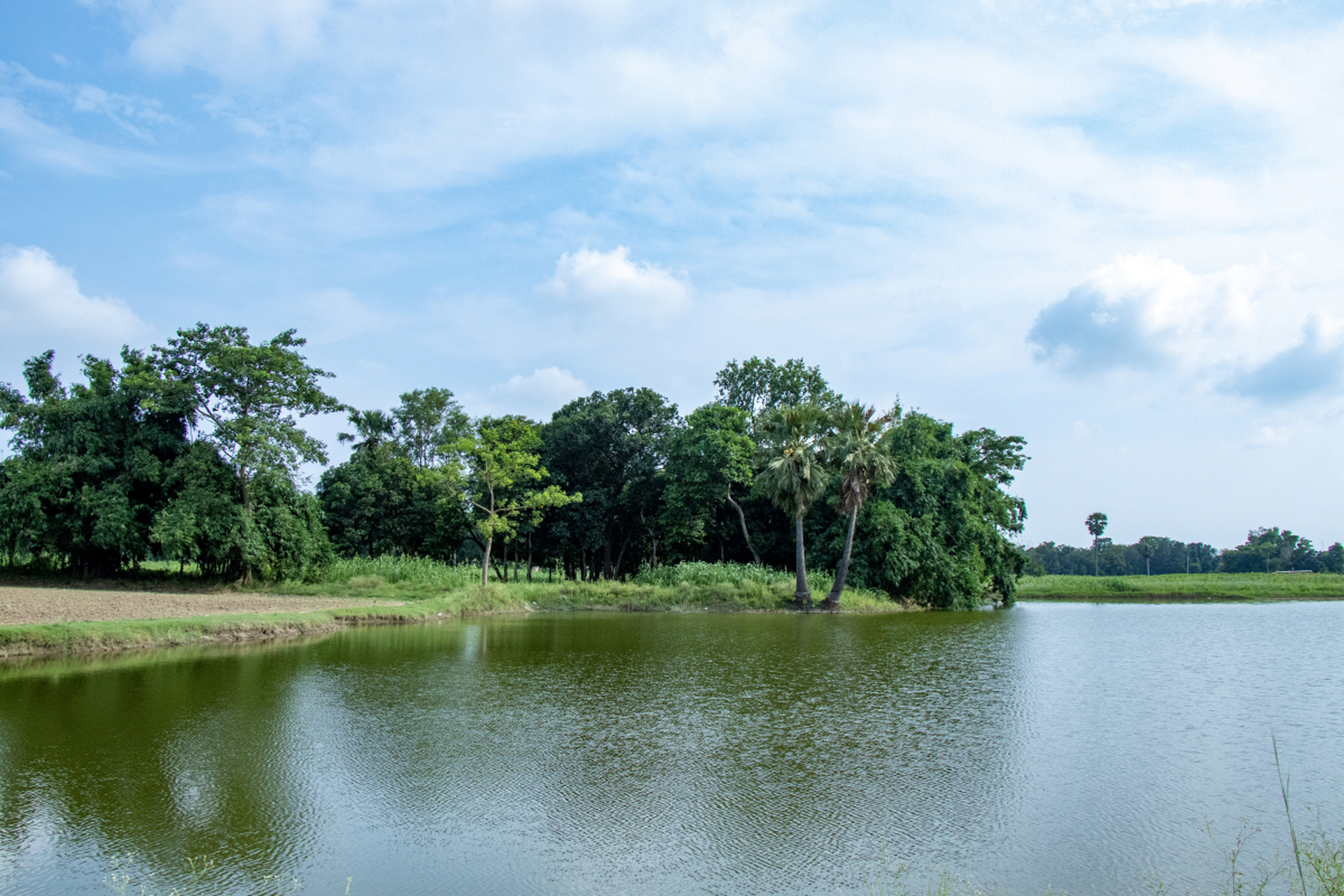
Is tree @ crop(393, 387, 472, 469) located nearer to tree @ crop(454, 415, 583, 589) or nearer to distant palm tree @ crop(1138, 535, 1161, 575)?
tree @ crop(454, 415, 583, 589)

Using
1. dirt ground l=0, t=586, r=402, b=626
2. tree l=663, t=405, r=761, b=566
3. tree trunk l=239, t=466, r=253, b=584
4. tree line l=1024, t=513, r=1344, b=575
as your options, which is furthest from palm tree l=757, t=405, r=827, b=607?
tree line l=1024, t=513, r=1344, b=575

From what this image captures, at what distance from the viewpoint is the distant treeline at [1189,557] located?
112 m

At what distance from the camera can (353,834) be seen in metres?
7.59

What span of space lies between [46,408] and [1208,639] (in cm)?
4419

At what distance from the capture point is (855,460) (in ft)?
130

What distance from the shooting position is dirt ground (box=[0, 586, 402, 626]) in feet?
67.2

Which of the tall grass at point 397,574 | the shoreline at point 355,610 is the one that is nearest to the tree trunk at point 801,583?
the shoreline at point 355,610

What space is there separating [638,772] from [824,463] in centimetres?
3352

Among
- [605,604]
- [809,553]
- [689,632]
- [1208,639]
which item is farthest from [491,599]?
[1208,639]

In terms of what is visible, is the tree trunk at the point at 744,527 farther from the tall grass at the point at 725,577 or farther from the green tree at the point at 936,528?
the green tree at the point at 936,528

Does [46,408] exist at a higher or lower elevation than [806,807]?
higher

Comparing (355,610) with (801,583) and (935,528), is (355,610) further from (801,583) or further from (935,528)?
(935,528)

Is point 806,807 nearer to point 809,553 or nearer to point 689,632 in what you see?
point 689,632

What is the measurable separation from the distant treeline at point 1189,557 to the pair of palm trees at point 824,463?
84.0 metres
